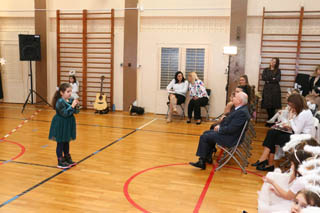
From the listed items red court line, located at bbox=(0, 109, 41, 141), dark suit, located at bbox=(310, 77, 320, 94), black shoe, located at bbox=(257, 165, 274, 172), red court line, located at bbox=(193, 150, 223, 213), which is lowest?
red court line, located at bbox=(193, 150, 223, 213)

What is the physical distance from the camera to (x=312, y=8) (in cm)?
745

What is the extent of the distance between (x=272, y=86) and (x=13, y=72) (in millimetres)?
7963

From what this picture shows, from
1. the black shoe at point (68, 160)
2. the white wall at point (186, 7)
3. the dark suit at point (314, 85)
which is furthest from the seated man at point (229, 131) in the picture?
the white wall at point (186, 7)

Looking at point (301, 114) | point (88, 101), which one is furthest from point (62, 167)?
point (88, 101)

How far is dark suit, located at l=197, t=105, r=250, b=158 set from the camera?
4117mm

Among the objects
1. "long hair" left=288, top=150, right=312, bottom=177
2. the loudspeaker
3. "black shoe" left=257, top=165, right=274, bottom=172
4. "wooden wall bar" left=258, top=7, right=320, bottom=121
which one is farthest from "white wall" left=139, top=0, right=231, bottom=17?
"long hair" left=288, top=150, right=312, bottom=177

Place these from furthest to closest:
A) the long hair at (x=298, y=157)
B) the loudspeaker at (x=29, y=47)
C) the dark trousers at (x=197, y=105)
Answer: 1. the loudspeaker at (x=29, y=47)
2. the dark trousers at (x=197, y=105)
3. the long hair at (x=298, y=157)

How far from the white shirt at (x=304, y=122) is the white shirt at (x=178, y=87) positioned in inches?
168

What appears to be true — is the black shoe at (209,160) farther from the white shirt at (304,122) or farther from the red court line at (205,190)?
the white shirt at (304,122)

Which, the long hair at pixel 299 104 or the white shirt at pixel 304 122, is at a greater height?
the long hair at pixel 299 104

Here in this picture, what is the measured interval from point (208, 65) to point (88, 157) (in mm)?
4796

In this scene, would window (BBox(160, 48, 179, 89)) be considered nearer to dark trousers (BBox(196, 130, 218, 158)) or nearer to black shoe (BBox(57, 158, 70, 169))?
dark trousers (BBox(196, 130, 218, 158))

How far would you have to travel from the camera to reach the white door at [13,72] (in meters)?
10.0

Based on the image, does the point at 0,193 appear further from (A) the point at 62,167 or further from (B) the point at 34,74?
(B) the point at 34,74
